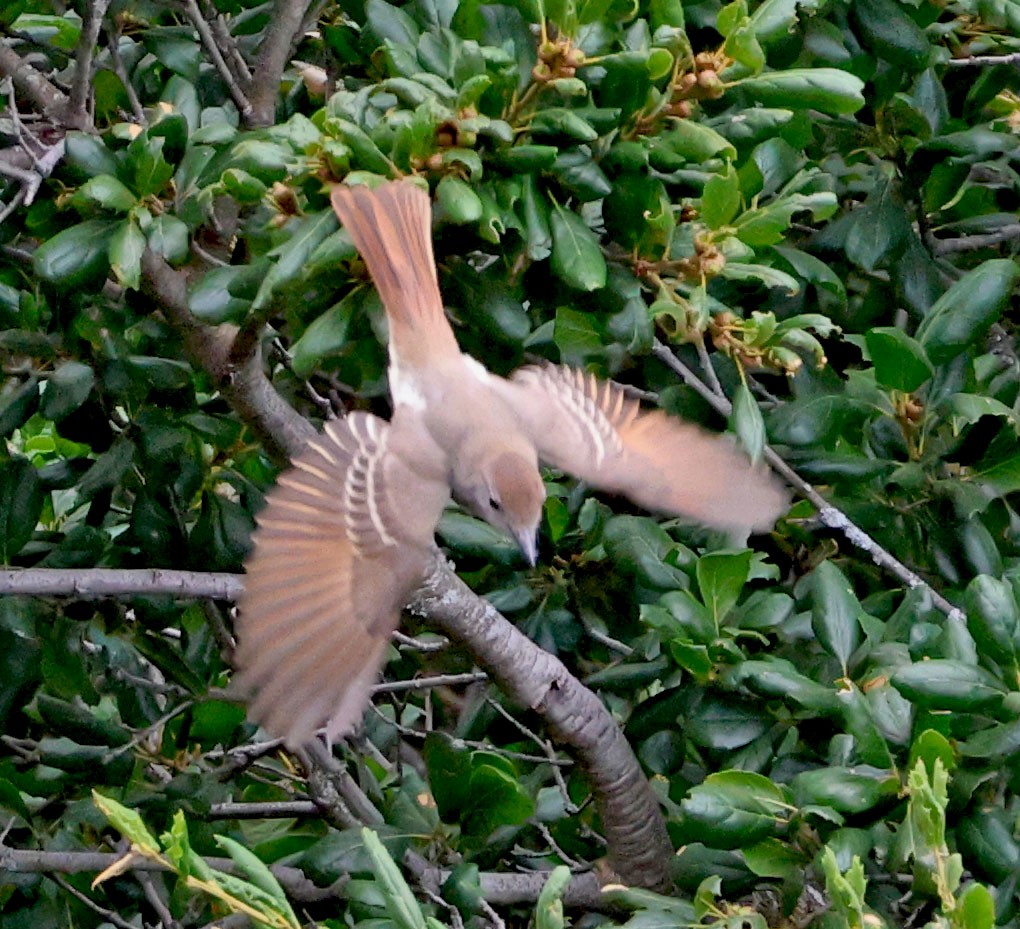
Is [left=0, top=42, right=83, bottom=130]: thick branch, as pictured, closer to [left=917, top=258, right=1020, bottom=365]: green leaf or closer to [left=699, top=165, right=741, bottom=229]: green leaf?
[left=699, top=165, right=741, bottom=229]: green leaf

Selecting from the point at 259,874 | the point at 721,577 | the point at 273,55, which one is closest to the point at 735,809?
the point at 721,577

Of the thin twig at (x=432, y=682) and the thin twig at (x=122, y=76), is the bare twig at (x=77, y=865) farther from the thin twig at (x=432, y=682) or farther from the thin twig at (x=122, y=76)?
the thin twig at (x=122, y=76)

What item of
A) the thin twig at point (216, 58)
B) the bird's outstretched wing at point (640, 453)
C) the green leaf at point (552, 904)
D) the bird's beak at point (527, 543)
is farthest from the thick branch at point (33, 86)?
the green leaf at point (552, 904)

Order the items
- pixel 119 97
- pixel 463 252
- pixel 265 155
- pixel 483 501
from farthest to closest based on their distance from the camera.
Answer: pixel 119 97
pixel 483 501
pixel 463 252
pixel 265 155

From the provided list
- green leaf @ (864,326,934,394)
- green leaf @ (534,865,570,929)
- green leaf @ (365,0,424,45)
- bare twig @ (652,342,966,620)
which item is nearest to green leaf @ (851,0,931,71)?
green leaf @ (864,326,934,394)

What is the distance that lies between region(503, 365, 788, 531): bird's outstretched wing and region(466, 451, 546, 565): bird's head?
0.34 feet

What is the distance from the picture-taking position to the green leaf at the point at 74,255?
2195 mm

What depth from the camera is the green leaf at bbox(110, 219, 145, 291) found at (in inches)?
82.0

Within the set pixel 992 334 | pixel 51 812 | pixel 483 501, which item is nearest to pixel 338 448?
pixel 483 501

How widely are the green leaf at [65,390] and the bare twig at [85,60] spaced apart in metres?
0.42

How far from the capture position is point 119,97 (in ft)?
8.93

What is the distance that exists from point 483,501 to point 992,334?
4.04ft

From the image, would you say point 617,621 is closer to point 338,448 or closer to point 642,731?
point 642,731

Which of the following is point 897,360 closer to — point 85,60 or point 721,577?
point 721,577
